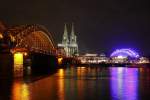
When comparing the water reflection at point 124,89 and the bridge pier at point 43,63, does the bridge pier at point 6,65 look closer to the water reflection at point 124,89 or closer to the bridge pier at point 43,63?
the water reflection at point 124,89

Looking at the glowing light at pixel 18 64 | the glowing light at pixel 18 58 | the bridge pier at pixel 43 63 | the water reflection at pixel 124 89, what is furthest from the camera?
the bridge pier at pixel 43 63

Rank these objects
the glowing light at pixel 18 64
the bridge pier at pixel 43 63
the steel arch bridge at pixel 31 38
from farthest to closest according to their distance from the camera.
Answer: the bridge pier at pixel 43 63 < the steel arch bridge at pixel 31 38 < the glowing light at pixel 18 64

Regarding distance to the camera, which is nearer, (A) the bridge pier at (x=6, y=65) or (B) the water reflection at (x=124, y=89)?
(B) the water reflection at (x=124, y=89)

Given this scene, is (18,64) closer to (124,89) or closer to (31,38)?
(31,38)

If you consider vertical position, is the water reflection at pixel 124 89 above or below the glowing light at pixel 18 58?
below

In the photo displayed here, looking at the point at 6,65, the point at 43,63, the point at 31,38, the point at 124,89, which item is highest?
the point at 31,38

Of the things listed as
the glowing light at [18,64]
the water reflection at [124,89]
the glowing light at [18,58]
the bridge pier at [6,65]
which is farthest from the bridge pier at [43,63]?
the water reflection at [124,89]

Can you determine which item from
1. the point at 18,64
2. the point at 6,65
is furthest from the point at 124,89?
the point at 18,64

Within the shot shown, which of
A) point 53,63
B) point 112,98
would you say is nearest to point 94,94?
point 112,98

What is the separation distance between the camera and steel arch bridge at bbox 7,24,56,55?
238 ft

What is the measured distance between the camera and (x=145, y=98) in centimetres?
3078

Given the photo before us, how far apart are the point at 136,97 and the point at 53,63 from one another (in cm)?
10029

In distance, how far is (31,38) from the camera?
9569cm

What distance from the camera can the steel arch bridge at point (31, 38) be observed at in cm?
7262
